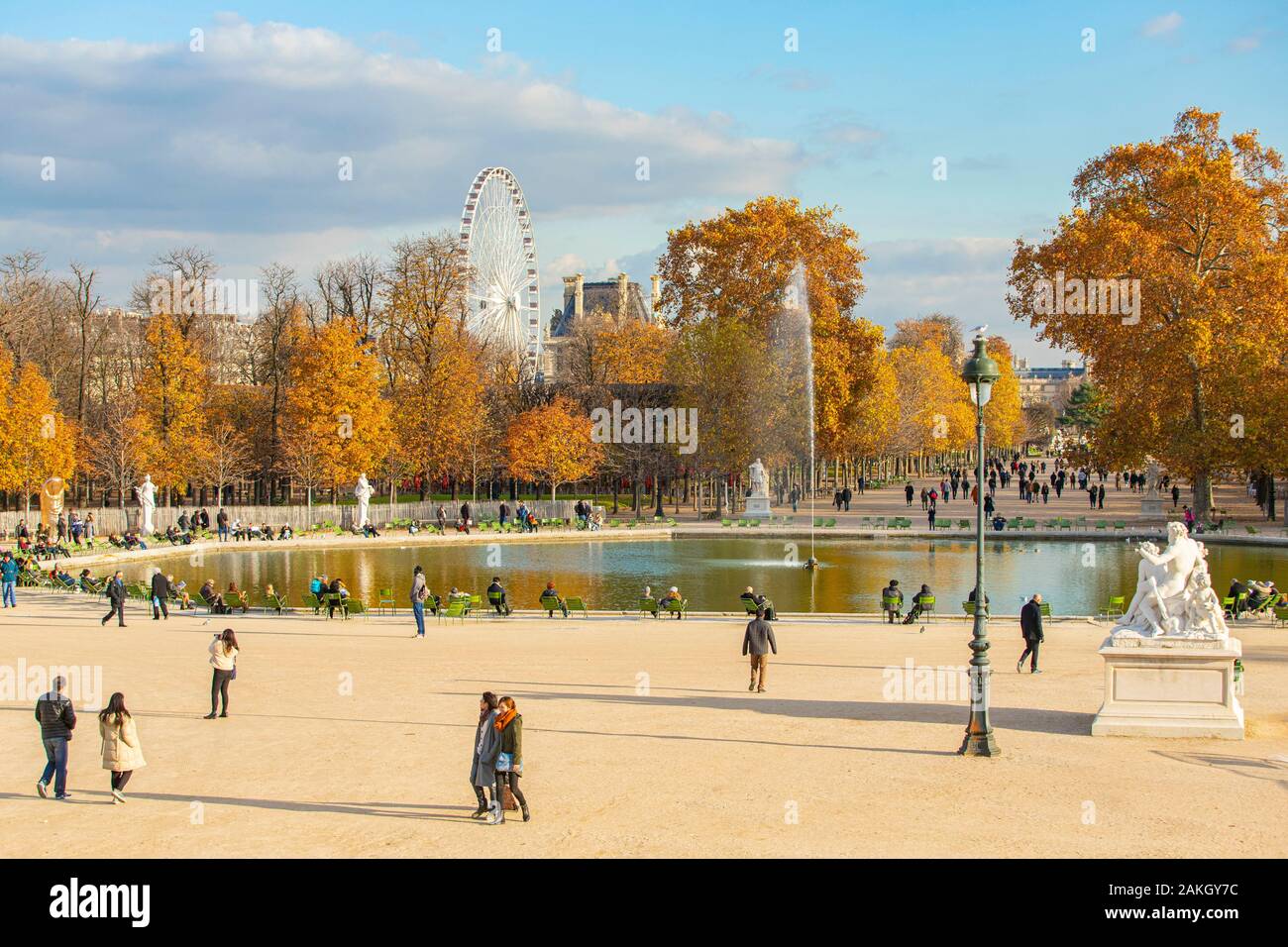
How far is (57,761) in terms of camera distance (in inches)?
515

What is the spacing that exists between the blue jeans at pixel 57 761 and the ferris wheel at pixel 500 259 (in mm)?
54161

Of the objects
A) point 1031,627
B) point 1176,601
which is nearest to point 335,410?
point 1031,627

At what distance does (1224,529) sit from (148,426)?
155 feet

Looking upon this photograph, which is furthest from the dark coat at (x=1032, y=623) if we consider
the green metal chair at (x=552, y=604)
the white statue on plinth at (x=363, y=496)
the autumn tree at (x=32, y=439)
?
the autumn tree at (x=32, y=439)

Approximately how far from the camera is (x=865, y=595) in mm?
34156

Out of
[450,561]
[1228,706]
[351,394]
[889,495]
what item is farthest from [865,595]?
[889,495]

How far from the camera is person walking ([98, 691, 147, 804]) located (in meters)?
12.8

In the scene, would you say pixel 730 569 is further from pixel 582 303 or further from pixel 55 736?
pixel 582 303

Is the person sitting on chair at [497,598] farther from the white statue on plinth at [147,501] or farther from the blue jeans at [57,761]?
the white statue on plinth at [147,501]

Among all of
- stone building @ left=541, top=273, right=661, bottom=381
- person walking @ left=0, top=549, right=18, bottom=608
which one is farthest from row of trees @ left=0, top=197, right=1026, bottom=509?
stone building @ left=541, top=273, right=661, bottom=381

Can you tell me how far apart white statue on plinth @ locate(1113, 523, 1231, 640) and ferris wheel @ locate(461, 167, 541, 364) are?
53.5 m

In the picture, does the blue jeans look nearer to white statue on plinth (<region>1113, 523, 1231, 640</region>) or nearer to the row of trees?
white statue on plinth (<region>1113, 523, 1231, 640</region>)
